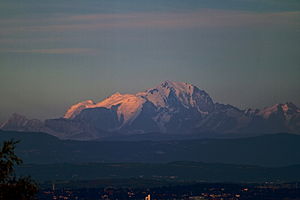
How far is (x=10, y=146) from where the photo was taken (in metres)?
69.2

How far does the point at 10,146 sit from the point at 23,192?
126 inches

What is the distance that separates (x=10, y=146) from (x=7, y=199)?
416 cm

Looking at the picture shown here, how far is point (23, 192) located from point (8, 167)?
2038 mm

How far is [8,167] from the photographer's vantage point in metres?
68.2

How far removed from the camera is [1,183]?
221 feet

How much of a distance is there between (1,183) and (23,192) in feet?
6.84

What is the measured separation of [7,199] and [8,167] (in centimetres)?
248

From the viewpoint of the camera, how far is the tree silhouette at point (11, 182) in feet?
221

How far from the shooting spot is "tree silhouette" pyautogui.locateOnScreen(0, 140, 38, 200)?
67.3 metres

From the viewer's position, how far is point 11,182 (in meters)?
68.7

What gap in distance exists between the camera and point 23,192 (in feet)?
226

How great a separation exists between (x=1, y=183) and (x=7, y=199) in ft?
4.14
